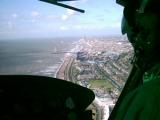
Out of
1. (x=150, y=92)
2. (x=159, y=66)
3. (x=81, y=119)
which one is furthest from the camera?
(x=81, y=119)

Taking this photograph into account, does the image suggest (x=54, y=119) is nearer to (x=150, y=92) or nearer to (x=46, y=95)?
(x=46, y=95)

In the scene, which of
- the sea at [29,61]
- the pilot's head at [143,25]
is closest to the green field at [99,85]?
the sea at [29,61]

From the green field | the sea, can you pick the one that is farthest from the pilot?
the green field

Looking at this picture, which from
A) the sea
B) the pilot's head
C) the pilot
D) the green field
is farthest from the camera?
the green field

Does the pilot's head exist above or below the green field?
above

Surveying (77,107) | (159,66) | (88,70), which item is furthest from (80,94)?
(88,70)

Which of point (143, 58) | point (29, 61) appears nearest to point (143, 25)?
point (143, 58)

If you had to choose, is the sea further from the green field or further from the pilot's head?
the green field

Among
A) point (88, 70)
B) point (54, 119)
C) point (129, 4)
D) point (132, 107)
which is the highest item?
point (129, 4)
